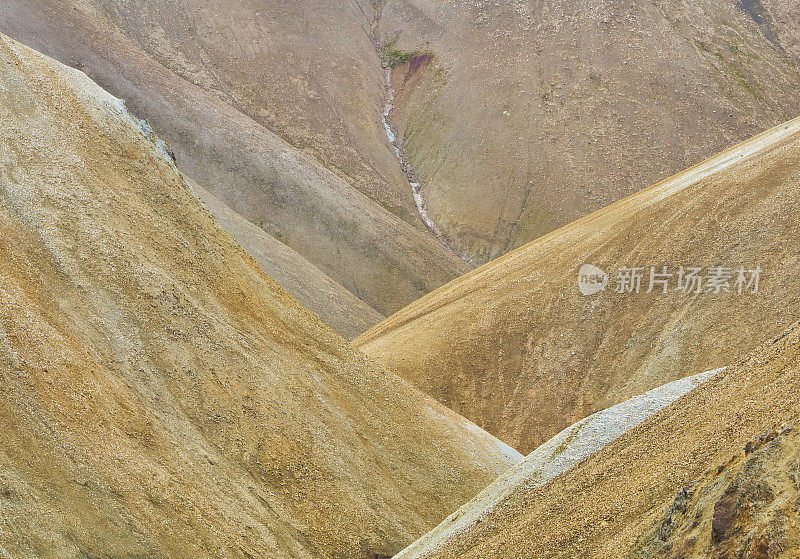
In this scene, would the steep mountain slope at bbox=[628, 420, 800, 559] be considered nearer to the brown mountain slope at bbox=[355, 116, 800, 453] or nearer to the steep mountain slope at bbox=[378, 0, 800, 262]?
the brown mountain slope at bbox=[355, 116, 800, 453]

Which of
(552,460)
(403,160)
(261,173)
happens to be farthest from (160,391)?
(403,160)

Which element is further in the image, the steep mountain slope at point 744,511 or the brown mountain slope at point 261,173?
the brown mountain slope at point 261,173

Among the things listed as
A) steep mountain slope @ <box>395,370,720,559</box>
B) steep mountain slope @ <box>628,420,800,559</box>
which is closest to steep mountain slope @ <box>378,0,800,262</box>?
steep mountain slope @ <box>395,370,720,559</box>

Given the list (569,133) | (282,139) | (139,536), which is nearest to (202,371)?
(139,536)

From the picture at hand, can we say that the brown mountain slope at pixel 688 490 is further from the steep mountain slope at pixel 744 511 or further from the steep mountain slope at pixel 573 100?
the steep mountain slope at pixel 573 100

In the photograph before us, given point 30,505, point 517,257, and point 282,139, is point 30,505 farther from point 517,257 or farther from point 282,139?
point 282,139

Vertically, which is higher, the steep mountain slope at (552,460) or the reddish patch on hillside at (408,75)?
the reddish patch on hillside at (408,75)

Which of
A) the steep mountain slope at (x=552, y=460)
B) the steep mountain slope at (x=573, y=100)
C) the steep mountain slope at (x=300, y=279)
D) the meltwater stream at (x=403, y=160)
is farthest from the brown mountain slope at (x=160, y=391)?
the meltwater stream at (x=403, y=160)
